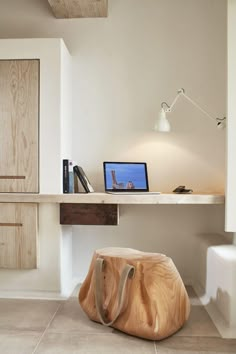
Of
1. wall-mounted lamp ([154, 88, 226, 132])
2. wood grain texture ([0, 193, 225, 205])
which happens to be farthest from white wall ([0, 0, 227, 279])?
wood grain texture ([0, 193, 225, 205])

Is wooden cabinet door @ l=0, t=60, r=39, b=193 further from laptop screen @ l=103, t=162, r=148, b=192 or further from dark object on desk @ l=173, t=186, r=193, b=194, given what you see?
dark object on desk @ l=173, t=186, r=193, b=194

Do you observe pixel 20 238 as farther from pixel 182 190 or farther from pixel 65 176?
pixel 182 190

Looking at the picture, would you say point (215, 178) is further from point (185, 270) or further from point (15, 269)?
point (15, 269)

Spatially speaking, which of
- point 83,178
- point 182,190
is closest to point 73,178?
point 83,178

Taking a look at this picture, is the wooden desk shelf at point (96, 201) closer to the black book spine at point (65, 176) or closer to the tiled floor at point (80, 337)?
the black book spine at point (65, 176)

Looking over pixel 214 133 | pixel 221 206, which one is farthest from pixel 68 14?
pixel 221 206

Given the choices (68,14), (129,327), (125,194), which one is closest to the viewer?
(129,327)

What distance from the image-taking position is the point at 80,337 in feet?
6.11

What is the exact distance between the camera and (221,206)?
2732 mm

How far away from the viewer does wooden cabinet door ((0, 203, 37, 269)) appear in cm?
240

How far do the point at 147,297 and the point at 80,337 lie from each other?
444mm

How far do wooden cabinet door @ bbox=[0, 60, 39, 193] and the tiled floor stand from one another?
87 centimetres

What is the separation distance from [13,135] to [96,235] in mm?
1063

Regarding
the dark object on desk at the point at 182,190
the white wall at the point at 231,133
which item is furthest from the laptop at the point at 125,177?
the white wall at the point at 231,133
